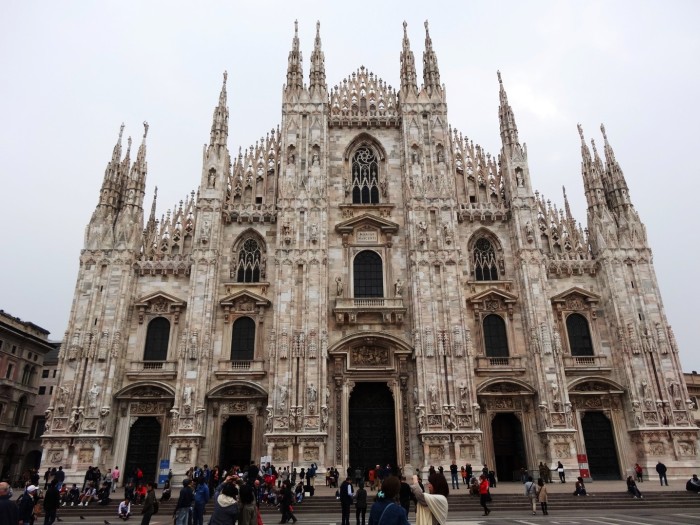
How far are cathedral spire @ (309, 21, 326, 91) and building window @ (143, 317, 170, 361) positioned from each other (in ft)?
57.9

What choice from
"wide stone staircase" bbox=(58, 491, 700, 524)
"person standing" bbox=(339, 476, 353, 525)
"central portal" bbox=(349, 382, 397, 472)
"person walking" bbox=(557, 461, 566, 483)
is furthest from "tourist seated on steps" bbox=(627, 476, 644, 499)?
"person standing" bbox=(339, 476, 353, 525)

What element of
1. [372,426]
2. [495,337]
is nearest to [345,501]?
[372,426]

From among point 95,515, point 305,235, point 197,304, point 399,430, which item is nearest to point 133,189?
point 197,304

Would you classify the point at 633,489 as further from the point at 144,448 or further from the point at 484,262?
the point at 144,448

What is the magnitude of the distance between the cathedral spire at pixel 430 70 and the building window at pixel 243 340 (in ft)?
62.8

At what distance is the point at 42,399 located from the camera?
48500mm

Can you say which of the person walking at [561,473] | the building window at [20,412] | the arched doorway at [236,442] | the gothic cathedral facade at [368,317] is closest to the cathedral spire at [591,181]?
the gothic cathedral facade at [368,317]

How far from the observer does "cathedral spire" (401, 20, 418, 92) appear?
34.0 meters

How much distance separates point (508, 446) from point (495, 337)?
5828mm

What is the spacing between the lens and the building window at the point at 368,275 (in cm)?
2989

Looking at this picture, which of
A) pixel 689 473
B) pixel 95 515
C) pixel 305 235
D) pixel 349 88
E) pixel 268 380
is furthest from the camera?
pixel 349 88

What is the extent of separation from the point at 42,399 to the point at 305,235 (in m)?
35.6

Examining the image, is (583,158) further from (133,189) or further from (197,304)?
(133,189)

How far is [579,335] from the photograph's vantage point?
95.7ft
